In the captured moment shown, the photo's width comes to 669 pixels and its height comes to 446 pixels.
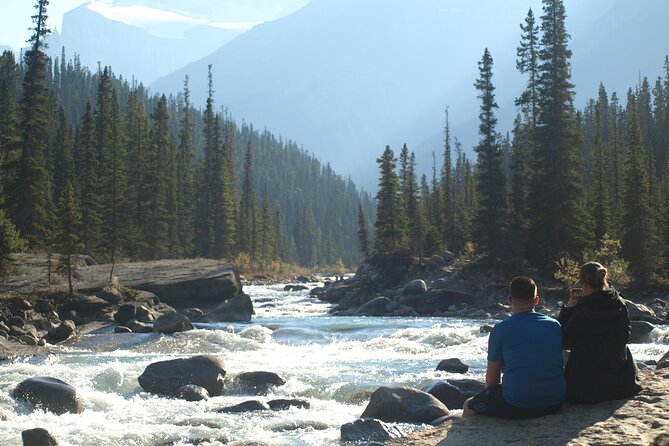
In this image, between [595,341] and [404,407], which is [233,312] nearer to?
[404,407]

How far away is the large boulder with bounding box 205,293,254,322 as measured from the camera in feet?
102

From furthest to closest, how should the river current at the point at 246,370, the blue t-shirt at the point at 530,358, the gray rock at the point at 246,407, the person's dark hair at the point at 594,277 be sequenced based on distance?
1. the gray rock at the point at 246,407
2. the river current at the point at 246,370
3. the person's dark hair at the point at 594,277
4. the blue t-shirt at the point at 530,358

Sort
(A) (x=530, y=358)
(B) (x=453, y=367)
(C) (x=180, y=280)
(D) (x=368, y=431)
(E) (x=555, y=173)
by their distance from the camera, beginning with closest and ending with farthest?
(A) (x=530, y=358) → (D) (x=368, y=431) → (B) (x=453, y=367) → (C) (x=180, y=280) → (E) (x=555, y=173)

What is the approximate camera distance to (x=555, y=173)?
4338 centimetres

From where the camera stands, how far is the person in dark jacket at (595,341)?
688 centimetres

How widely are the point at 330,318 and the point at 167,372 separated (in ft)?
64.4

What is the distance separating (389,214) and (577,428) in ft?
174

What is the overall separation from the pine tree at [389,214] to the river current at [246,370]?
27.8 metres

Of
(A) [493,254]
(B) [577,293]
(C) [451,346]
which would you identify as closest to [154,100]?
(A) [493,254]

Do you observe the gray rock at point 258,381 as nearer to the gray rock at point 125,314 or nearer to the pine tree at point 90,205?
the gray rock at point 125,314

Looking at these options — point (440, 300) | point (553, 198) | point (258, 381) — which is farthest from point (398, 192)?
point (258, 381)

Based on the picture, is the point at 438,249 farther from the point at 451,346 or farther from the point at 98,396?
the point at 98,396

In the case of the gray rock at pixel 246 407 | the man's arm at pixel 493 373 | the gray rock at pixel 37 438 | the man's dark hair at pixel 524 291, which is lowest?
the gray rock at pixel 246 407

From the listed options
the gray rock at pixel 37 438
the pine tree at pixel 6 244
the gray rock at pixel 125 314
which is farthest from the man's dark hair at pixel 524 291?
the pine tree at pixel 6 244
